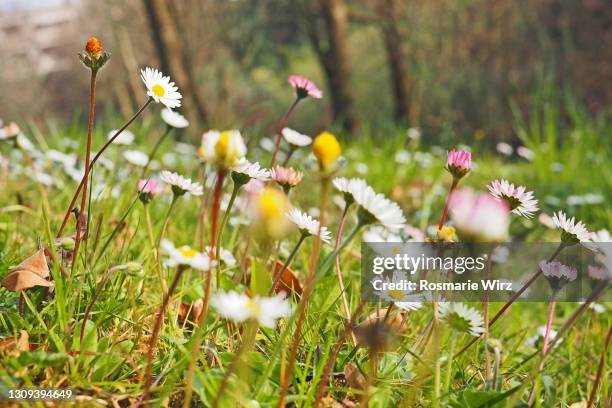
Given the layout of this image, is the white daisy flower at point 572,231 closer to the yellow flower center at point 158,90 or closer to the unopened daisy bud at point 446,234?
the unopened daisy bud at point 446,234

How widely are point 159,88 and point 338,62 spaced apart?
5939mm

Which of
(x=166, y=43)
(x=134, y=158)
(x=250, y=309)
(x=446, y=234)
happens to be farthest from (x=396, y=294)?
(x=166, y=43)

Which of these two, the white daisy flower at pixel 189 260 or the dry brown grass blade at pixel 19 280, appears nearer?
the white daisy flower at pixel 189 260

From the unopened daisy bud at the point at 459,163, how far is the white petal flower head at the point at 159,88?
477 mm

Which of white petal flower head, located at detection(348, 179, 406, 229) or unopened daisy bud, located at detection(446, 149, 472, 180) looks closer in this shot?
white petal flower head, located at detection(348, 179, 406, 229)

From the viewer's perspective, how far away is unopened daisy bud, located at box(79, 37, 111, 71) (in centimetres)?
97

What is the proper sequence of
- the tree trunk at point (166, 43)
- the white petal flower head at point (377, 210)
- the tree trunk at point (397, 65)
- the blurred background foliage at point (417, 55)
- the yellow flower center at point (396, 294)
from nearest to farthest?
1. the white petal flower head at point (377, 210)
2. the yellow flower center at point (396, 294)
3. the tree trunk at point (166, 43)
4. the blurred background foliage at point (417, 55)
5. the tree trunk at point (397, 65)

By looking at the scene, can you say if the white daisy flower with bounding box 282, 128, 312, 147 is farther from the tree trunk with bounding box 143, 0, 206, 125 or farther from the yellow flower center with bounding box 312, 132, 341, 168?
the tree trunk with bounding box 143, 0, 206, 125

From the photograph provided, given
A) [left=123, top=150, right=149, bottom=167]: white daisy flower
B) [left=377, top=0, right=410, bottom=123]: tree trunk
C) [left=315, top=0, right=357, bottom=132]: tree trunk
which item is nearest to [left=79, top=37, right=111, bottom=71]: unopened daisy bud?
[left=123, top=150, right=149, bottom=167]: white daisy flower

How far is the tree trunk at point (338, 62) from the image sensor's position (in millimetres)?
6495

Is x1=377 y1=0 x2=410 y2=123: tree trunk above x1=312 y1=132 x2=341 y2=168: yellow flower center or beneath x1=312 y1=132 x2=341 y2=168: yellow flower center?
above

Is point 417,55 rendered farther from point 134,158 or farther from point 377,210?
point 377,210

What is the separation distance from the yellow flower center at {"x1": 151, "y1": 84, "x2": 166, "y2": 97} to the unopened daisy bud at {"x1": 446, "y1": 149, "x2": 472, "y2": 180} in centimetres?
51

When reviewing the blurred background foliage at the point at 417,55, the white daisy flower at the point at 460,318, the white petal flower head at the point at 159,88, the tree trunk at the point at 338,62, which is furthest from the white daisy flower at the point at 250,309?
the tree trunk at the point at 338,62
